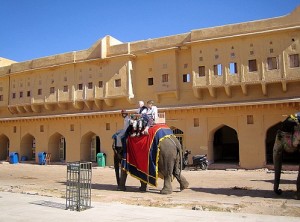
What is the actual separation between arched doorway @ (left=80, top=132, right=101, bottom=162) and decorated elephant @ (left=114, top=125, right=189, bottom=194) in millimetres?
14834

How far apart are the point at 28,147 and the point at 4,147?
4.08 m

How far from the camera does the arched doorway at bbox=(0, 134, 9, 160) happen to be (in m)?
31.5

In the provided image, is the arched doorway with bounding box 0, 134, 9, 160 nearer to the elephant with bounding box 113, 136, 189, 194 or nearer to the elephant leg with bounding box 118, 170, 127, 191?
the elephant leg with bounding box 118, 170, 127, 191

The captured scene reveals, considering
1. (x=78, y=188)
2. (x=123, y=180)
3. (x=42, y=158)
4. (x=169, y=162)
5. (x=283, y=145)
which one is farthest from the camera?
(x=42, y=158)

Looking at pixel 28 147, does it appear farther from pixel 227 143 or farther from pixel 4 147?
pixel 227 143

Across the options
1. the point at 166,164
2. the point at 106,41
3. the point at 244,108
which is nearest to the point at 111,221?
the point at 166,164

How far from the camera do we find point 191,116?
802 inches

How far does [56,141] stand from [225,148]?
1444 cm

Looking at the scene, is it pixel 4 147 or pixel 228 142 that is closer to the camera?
pixel 228 142

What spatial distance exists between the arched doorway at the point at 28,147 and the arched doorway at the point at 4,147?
3.60 meters

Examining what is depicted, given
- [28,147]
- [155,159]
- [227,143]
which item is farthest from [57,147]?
[155,159]

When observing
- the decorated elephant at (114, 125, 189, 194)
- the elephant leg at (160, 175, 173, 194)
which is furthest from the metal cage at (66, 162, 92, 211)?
the elephant leg at (160, 175, 173, 194)

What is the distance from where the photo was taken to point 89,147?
26.1m

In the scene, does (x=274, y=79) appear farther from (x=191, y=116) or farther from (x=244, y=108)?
(x=191, y=116)
